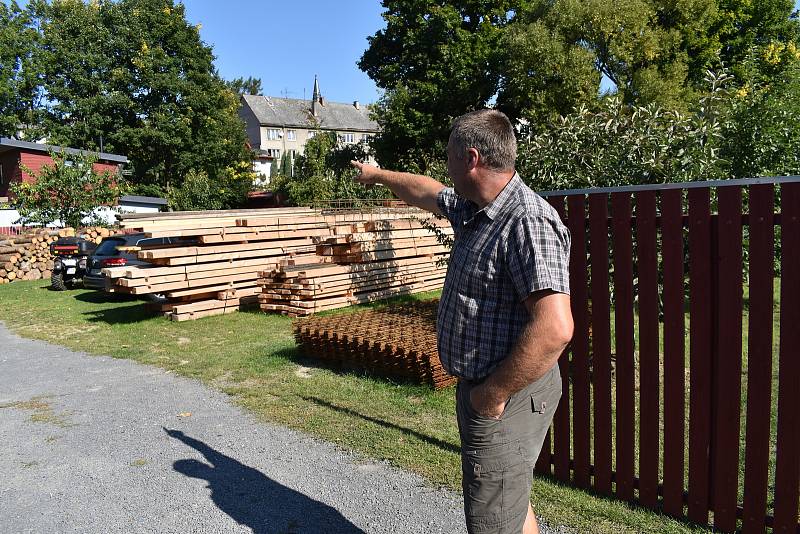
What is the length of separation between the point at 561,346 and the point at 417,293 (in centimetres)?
1180

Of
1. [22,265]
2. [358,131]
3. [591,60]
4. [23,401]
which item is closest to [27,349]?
[23,401]

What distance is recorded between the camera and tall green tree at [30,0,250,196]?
126 feet

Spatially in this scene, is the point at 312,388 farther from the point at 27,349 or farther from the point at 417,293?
the point at 417,293

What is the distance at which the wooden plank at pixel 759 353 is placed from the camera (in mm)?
3205

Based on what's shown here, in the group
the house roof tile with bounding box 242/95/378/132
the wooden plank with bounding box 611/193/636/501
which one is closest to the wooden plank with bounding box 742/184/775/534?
the wooden plank with bounding box 611/193/636/501

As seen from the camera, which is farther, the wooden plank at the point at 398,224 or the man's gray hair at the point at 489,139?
the wooden plank at the point at 398,224

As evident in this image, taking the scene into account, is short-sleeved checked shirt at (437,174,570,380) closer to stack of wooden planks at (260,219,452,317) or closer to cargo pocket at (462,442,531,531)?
cargo pocket at (462,442,531,531)

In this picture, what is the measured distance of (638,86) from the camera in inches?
832

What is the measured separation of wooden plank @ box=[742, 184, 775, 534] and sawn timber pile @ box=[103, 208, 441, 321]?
29.4 feet

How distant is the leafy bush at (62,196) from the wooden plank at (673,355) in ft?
77.4

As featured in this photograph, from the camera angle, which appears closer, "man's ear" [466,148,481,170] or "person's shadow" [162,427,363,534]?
"man's ear" [466,148,481,170]

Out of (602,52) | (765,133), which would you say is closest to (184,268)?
(765,133)

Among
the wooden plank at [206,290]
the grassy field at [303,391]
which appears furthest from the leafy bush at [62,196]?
the wooden plank at [206,290]

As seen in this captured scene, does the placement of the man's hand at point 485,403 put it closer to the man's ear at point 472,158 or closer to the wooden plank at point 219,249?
the man's ear at point 472,158
